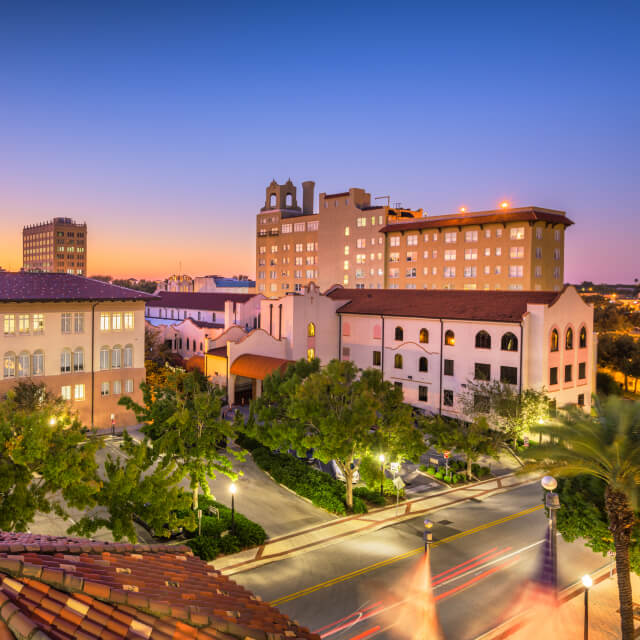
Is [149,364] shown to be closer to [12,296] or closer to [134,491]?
[12,296]

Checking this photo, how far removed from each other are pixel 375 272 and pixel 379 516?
81.4 m

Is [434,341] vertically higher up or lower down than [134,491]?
higher up

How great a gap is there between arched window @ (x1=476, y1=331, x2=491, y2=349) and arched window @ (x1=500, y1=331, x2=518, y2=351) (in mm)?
1318

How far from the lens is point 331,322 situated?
64.2m

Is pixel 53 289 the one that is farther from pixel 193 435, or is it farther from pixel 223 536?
pixel 223 536

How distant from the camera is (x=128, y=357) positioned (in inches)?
1992

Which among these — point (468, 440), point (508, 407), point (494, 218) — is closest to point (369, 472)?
point (468, 440)

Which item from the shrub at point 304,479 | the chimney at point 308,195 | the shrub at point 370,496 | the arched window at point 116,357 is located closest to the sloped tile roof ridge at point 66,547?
the shrub at point 304,479

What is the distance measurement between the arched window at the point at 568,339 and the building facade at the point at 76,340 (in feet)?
126

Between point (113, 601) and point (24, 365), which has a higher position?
point (113, 601)

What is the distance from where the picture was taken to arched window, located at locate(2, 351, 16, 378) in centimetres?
4338

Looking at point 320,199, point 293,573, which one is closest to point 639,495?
point 293,573

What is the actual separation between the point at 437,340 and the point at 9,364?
37601 millimetres

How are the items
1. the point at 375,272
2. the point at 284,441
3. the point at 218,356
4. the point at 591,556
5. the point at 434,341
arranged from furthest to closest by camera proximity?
1. the point at 375,272
2. the point at 218,356
3. the point at 434,341
4. the point at 284,441
5. the point at 591,556
